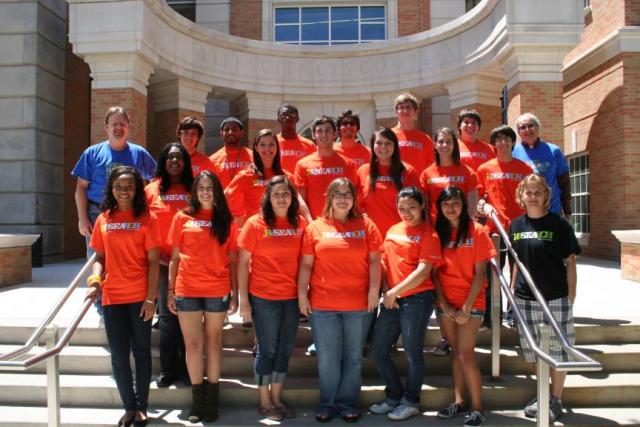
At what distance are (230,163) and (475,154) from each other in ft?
8.38

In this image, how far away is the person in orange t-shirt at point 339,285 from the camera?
3.78 meters

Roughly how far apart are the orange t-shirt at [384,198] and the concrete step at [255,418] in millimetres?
1533

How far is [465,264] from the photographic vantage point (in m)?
3.89

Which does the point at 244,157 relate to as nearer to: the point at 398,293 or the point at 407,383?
the point at 398,293

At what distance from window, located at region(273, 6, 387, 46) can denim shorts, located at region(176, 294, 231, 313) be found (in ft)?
45.9

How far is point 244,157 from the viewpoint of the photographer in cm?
534

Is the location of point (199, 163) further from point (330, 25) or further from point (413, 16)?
point (413, 16)

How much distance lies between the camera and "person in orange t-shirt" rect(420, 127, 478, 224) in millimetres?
4496

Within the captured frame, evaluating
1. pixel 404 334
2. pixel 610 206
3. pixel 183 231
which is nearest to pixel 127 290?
pixel 183 231

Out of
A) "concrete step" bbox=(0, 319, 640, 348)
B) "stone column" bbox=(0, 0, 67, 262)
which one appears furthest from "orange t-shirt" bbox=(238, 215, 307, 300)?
"stone column" bbox=(0, 0, 67, 262)

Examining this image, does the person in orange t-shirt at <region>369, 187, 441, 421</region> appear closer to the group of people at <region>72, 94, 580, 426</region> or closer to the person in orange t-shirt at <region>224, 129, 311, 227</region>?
the group of people at <region>72, 94, 580, 426</region>

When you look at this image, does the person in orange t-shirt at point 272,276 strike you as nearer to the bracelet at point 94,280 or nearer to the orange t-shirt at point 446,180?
the bracelet at point 94,280

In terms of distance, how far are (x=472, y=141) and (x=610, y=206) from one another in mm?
8310

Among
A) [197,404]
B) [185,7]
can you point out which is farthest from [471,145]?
[185,7]
